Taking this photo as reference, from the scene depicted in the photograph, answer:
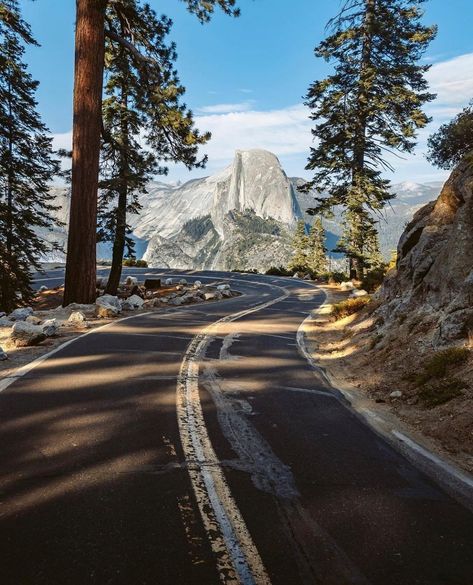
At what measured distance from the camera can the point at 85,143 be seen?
13758mm

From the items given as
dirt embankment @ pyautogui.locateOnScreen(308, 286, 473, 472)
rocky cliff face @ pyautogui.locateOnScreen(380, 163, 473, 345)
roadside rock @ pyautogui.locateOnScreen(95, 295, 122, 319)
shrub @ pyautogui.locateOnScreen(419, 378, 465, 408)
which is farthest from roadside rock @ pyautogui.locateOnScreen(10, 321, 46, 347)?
rocky cliff face @ pyautogui.locateOnScreen(380, 163, 473, 345)

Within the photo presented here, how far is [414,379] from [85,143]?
12.1 metres

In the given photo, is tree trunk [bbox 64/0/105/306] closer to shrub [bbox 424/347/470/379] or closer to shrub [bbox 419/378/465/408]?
shrub [bbox 424/347/470/379]

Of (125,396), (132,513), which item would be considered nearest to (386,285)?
(125,396)

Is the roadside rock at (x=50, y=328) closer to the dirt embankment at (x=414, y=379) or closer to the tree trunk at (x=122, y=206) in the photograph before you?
the dirt embankment at (x=414, y=379)

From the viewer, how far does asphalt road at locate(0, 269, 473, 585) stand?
2.51 metres

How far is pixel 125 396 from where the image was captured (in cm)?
561

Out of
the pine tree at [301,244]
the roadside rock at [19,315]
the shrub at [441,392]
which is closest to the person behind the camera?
the shrub at [441,392]

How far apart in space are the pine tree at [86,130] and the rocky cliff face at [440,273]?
363 inches

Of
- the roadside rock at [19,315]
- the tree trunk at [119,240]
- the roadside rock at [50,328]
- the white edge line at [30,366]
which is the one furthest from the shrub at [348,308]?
the tree trunk at [119,240]

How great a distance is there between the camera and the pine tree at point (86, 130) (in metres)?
13.4

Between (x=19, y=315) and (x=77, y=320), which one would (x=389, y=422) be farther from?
(x=19, y=315)

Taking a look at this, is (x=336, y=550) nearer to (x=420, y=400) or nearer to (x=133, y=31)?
(x=420, y=400)

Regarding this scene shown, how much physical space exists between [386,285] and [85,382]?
8.39 metres
